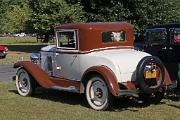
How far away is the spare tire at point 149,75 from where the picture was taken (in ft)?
32.1

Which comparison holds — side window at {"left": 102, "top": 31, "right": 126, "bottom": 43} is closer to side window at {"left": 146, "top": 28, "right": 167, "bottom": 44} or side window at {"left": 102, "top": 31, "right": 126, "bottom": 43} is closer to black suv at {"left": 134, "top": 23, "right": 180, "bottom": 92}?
black suv at {"left": 134, "top": 23, "right": 180, "bottom": 92}

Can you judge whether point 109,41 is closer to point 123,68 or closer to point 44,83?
point 123,68

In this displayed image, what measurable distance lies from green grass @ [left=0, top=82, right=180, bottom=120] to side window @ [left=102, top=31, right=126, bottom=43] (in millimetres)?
1480

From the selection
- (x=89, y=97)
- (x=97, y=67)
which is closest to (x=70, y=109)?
(x=89, y=97)

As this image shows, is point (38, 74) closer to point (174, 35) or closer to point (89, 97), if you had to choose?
point (89, 97)

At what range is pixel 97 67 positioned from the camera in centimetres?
1005

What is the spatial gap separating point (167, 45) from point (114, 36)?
200 cm

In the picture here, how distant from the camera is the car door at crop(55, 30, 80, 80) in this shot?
10.9 m

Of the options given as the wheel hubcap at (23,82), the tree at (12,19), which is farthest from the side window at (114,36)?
the tree at (12,19)

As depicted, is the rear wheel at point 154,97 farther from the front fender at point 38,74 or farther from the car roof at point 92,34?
the front fender at point 38,74

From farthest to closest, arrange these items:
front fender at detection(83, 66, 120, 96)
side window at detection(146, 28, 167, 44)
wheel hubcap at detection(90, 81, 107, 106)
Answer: side window at detection(146, 28, 167, 44), wheel hubcap at detection(90, 81, 107, 106), front fender at detection(83, 66, 120, 96)

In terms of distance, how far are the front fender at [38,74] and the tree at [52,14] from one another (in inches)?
708

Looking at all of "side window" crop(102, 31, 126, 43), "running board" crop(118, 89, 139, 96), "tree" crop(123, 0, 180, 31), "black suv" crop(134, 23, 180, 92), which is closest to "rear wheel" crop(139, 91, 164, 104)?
"running board" crop(118, 89, 139, 96)

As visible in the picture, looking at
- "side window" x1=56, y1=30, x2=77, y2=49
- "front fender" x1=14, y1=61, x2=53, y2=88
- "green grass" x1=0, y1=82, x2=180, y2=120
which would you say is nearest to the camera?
"green grass" x1=0, y1=82, x2=180, y2=120
